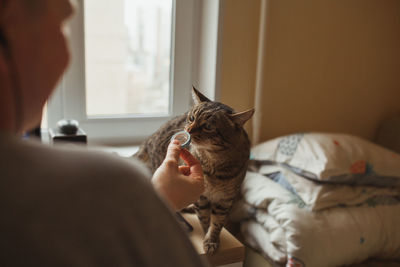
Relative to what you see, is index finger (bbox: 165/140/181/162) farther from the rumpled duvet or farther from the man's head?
the rumpled duvet

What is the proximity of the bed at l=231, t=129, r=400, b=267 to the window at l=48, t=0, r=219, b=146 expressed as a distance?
19.0 inches

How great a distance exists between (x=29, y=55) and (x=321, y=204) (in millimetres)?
1304

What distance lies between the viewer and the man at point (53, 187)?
1.15 feet

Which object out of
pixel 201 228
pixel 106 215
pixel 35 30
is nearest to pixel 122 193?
pixel 106 215

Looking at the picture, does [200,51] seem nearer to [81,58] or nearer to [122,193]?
[81,58]

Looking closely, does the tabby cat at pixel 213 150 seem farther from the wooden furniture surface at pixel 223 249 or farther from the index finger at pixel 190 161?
the index finger at pixel 190 161

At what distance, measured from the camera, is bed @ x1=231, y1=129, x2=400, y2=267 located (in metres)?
1.39

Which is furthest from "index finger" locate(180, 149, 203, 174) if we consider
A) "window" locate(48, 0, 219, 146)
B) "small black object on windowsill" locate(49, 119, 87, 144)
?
"window" locate(48, 0, 219, 146)

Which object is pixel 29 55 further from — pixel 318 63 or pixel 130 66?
pixel 318 63

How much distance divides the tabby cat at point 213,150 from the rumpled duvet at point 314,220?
0.76 feet

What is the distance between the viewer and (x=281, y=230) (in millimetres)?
1395

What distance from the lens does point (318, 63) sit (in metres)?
1.94

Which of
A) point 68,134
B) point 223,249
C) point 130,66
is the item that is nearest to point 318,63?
point 130,66

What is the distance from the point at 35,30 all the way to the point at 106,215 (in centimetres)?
19
